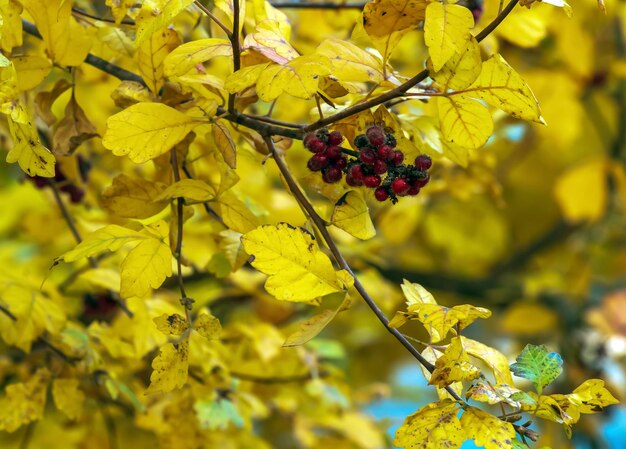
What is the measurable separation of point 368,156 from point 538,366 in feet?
0.57

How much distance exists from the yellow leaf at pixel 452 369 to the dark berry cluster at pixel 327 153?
0.45 feet

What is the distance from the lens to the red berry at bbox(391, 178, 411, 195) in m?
0.56

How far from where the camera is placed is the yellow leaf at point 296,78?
1.73 feet

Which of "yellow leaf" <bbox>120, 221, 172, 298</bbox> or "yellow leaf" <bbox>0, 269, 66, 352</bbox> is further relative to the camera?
"yellow leaf" <bbox>0, 269, 66, 352</bbox>

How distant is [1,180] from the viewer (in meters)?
1.46

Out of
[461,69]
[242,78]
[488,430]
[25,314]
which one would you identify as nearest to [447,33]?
[461,69]

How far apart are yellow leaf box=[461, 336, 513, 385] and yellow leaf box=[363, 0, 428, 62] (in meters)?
0.20

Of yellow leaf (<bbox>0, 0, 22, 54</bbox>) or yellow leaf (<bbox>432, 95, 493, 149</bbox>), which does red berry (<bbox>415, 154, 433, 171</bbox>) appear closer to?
yellow leaf (<bbox>432, 95, 493, 149</bbox>)

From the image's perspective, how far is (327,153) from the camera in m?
0.58

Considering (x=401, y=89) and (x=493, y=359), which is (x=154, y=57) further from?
(x=493, y=359)

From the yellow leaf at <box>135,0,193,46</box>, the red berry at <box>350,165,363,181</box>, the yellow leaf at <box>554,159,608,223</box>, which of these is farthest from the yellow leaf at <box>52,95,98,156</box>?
the yellow leaf at <box>554,159,608,223</box>

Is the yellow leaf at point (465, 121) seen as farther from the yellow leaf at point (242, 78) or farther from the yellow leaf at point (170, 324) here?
the yellow leaf at point (170, 324)

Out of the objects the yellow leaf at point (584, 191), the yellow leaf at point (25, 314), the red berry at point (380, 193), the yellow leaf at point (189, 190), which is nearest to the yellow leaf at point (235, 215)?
the yellow leaf at point (189, 190)

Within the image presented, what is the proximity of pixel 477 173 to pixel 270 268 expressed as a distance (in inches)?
22.0
